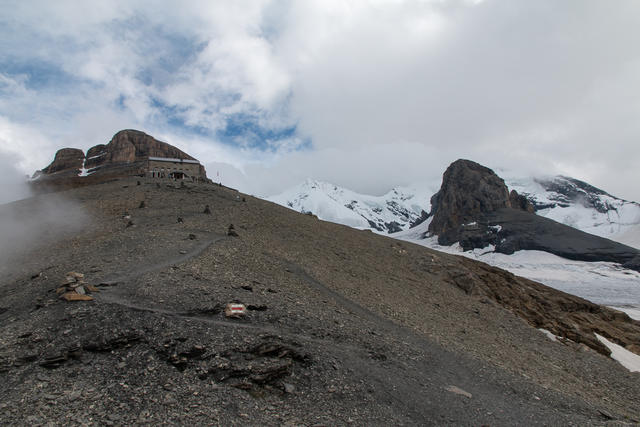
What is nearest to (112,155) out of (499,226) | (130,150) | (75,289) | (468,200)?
(130,150)

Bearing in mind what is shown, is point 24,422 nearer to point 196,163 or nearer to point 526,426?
point 526,426

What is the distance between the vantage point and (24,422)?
6.72m

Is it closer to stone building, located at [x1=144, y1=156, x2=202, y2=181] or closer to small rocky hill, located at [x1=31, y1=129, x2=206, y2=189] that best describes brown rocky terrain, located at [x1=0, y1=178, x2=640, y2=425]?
stone building, located at [x1=144, y1=156, x2=202, y2=181]

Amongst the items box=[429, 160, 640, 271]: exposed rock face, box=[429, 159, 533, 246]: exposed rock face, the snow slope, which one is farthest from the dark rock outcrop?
box=[429, 159, 533, 246]: exposed rock face

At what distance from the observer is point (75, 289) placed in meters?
11.6

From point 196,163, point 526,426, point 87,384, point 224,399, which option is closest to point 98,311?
point 87,384

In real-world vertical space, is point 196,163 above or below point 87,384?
above

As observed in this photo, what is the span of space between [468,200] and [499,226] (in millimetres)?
22004

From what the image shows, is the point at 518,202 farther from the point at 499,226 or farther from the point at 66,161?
the point at 66,161

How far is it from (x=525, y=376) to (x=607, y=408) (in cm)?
274

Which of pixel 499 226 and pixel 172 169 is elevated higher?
pixel 499 226

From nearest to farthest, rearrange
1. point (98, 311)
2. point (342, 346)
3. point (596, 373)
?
point (98, 311), point (342, 346), point (596, 373)

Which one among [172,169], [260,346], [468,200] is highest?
[468,200]

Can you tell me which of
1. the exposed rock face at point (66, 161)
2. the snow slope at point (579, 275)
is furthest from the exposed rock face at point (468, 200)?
the exposed rock face at point (66, 161)
